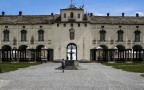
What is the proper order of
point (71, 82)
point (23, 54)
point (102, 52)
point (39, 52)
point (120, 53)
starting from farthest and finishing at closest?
point (102, 52) < point (39, 52) < point (23, 54) < point (120, 53) < point (71, 82)

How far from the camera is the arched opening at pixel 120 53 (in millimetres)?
87250

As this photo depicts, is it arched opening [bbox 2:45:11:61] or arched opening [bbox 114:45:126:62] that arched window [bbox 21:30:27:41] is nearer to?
arched opening [bbox 2:45:11:61]

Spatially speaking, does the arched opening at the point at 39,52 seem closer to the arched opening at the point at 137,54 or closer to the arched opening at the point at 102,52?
the arched opening at the point at 102,52

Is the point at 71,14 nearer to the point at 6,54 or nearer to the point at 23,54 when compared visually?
the point at 23,54

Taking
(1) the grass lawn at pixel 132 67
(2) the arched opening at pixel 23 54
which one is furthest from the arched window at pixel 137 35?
(1) the grass lawn at pixel 132 67

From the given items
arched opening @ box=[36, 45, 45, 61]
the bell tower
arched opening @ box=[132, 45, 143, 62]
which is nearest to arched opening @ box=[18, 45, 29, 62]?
arched opening @ box=[36, 45, 45, 61]

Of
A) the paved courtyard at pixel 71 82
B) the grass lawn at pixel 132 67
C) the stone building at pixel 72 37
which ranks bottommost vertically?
the grass lawn at pixel 132 67

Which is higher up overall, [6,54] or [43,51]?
[43,51]

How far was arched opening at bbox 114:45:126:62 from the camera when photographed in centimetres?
8725

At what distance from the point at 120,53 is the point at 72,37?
10559 mm

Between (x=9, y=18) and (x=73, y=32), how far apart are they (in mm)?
14395

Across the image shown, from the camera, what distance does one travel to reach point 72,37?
87.0m

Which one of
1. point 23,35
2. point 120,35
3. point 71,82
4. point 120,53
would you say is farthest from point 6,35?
point 71,82

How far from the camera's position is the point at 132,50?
287ft
